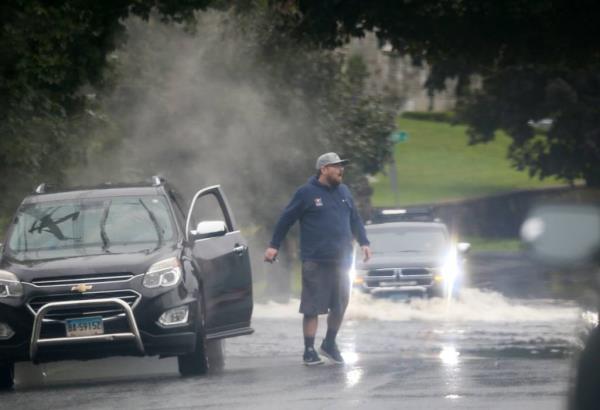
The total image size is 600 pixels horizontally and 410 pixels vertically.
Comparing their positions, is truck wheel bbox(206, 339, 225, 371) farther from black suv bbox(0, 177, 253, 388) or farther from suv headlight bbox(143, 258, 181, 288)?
suv headlight bbox(143, 258, 181, 288)

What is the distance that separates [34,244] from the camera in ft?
45.1

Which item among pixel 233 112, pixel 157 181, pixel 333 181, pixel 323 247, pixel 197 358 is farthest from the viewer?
pixel 233 112

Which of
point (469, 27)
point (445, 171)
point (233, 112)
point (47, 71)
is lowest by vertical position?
point (47, 71)

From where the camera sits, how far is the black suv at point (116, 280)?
41.8 ft

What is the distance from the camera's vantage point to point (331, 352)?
1443 centimetres

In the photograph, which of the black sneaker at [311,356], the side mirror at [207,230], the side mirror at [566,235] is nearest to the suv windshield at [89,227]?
the side mirror at [207,230]

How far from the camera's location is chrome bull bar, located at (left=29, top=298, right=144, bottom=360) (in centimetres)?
1268

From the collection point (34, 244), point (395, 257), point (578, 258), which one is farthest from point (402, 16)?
point (578, 258)

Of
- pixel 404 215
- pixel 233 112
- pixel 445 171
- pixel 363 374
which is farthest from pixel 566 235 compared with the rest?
pixel 445 171

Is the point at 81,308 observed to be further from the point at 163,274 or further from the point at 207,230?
the point at 207,230

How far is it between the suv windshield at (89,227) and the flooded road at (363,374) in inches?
44.6

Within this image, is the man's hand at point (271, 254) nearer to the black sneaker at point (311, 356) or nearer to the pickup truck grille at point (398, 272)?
the black sneaker at point (311, 356)

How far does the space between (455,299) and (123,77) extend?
6.61 metres

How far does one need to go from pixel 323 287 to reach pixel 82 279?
2.40m
